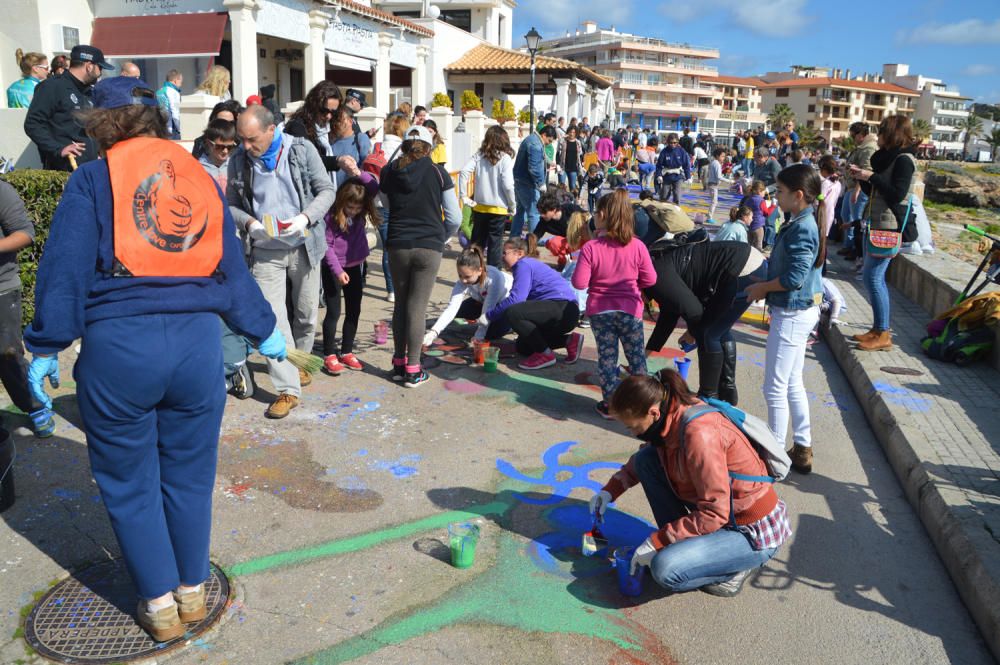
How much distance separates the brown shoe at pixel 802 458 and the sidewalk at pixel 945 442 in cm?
57

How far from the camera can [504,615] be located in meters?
3.17

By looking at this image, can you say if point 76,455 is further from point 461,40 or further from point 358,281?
point 461,40

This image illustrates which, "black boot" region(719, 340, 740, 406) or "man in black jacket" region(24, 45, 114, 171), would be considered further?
"man in black jacket" region(24, 45, 114, 171)

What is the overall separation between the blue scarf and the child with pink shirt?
2094mm

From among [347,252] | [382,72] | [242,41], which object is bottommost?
[347,252]

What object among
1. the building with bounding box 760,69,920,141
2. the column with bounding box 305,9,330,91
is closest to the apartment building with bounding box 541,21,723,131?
the building with bounding box 760,69,920,141

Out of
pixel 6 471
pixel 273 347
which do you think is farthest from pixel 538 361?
pixel 6 471

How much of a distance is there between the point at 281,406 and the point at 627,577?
2768 millimetres

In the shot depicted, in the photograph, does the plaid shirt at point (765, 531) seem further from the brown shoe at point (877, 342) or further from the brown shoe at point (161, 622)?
the brown shoe at point (877, 342)

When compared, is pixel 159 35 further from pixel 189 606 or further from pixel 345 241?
pixel 189 606

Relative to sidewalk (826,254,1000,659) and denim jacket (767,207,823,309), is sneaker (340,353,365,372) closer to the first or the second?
denim jacket (767,207,823,309)

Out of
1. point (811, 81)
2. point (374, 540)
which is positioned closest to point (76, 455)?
point (374, 540)

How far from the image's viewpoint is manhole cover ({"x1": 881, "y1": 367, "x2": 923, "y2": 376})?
21.0ft

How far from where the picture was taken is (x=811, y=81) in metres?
109
